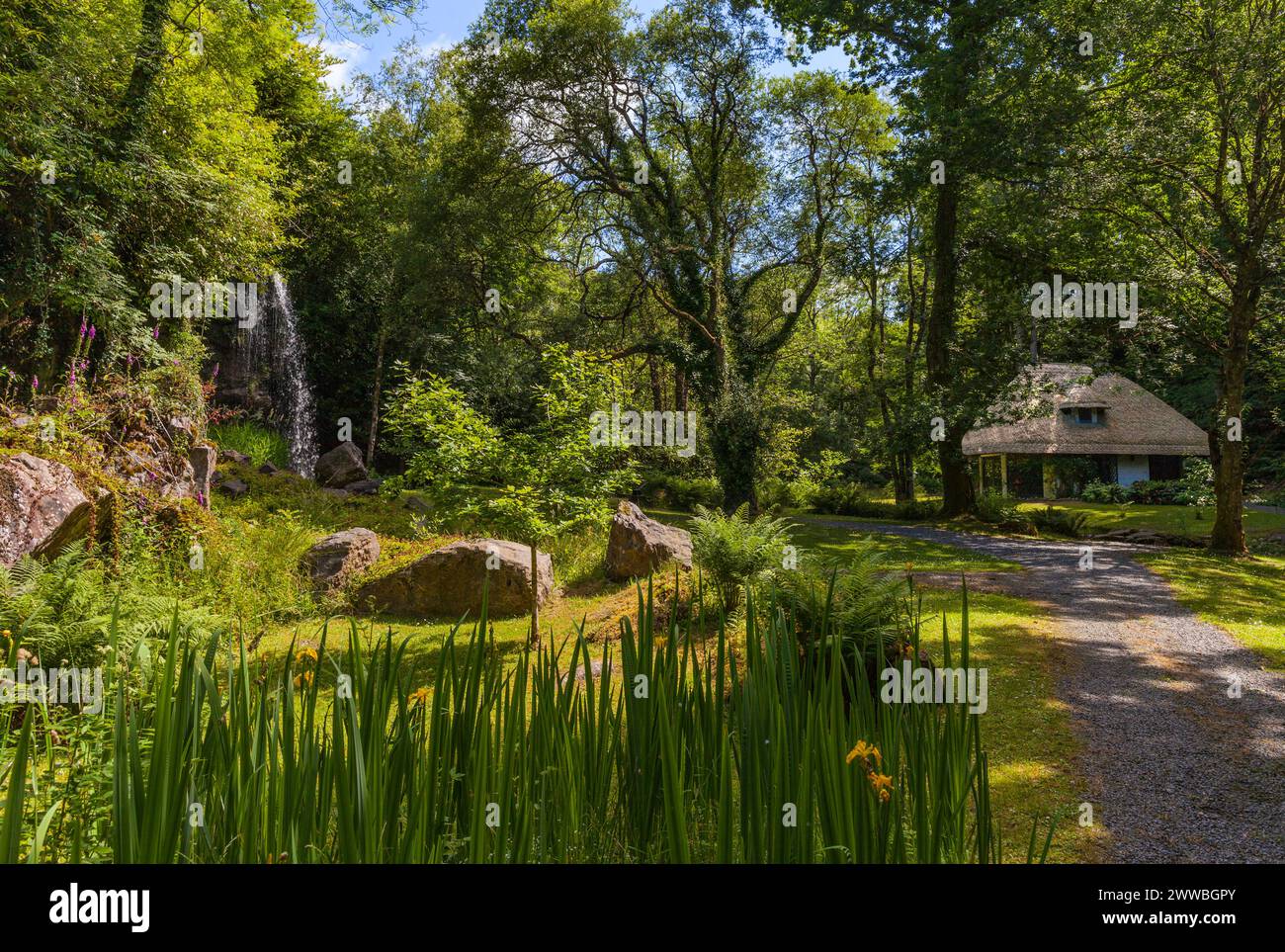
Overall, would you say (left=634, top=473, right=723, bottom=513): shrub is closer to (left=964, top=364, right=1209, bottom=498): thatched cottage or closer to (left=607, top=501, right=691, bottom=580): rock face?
(left=607, top=501, right=691, bottom=580): rock face

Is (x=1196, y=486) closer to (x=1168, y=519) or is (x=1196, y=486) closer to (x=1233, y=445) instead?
(x=1168, y=519)

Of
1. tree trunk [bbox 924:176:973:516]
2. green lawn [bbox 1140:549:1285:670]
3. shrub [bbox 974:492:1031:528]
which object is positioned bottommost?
green lawn [bbox 1140:549:1285:670]

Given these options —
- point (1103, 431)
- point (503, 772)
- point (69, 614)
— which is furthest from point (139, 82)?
point (1103, 431)

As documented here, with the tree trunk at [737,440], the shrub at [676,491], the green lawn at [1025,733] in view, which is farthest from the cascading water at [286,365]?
the green lawn at [1025,733]

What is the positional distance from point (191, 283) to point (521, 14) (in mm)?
11480

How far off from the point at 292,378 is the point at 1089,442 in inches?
1175

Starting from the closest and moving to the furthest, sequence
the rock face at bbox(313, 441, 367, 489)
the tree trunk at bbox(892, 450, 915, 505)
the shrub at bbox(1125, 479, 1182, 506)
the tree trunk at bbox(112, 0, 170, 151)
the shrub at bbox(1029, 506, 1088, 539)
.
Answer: the tree trunk at bbox(112, 0, 170, 151) < the rock face at bbox(313, 441, 367, 489) < the shrub at bbox(1029, 506, 1088, 539) < the shrub at bbox(1125, 479, 1182, 506) < the tree trunk at bbox(892, 450, 915, 505)

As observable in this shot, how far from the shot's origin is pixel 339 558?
9875mm

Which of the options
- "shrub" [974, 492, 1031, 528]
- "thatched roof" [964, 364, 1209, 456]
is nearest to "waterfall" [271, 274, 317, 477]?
"shrub" [974, 492, 1031, 528]

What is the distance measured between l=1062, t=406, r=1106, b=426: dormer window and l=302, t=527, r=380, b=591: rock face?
29000 mm

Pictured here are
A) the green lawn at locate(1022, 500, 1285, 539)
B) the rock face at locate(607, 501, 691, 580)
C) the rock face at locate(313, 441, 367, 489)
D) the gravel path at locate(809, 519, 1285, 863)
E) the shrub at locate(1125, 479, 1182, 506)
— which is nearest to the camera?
the gravel path at locate(809, 519, 1285, 863)

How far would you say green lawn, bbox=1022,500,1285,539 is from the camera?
1957 centimetres

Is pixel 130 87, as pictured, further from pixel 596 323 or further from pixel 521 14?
pixel 596 323

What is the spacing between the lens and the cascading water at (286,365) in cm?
2117
